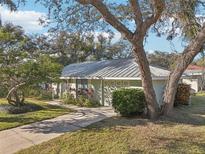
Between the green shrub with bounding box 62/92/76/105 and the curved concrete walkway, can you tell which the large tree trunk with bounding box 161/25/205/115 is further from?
the green shrub with bounding box 62/92/76/105

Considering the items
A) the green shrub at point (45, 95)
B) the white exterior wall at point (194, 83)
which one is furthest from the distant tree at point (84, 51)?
the green shrub at point (45, 95)

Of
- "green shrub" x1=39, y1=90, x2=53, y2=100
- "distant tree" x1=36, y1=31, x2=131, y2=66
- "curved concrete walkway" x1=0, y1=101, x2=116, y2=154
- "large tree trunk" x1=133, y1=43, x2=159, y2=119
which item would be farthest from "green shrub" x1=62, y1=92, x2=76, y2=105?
"distant tree" x1=36, y1=31, x2=131, y2=66

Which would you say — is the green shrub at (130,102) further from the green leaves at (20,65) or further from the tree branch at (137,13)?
the green leaves at (20,65)

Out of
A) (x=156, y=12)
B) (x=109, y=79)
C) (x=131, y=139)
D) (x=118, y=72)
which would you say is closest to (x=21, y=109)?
(x=109, y=79)

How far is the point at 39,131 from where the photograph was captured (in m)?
11.8

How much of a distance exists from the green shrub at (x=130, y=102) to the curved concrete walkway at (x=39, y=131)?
1252 millimetres

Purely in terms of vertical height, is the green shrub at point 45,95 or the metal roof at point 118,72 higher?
the metal roof at point 118,72

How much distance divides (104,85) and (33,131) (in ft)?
29.9

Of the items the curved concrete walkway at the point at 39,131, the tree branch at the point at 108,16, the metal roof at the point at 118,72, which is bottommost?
the curved concrete walkway at the point at 39,131

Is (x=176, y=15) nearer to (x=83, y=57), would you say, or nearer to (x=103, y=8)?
(x=103, y=8)

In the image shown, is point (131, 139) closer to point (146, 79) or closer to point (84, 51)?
point (146, 79)

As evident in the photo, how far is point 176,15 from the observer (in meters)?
13.8

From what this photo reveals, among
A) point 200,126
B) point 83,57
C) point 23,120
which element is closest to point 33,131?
point 23,120

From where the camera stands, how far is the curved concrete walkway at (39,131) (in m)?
10.1
